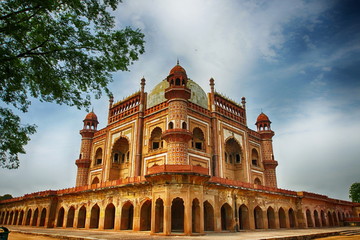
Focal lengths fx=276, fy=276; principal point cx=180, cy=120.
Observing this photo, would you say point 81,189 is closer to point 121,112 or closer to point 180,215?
point 180,215

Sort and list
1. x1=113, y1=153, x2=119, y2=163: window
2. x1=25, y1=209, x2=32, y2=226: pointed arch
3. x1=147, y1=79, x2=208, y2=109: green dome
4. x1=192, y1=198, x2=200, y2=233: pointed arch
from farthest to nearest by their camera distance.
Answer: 1. x1=147, y1=79, x2=208, y2=109: green dome
2. x1=113, y1=153, x2=119, y2=163: window
3. x1=25, y1=209, x2=32, y2=226: pointed arch
4. x1=192, y1=198, x2=200, y2=233: pointed arch

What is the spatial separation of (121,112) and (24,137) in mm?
19190

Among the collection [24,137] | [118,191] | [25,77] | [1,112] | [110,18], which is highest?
[110,18]

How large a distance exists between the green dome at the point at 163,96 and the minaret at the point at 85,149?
8.49m

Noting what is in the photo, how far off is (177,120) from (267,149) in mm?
15900

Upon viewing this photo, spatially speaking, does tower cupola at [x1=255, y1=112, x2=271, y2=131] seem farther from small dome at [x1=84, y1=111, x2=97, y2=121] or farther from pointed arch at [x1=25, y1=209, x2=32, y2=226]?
pointed arch at [x1=25, y1=209, x2=32, y2=226]

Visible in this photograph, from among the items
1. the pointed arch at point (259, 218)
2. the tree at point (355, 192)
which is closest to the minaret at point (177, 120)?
the pointed arch at point (259, 218)

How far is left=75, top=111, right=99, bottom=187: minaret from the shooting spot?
32094mm

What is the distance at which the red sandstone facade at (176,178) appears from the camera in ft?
53.0

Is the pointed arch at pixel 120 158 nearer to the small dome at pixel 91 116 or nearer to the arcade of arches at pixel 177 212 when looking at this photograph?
the arcade of arches at pixel 177 212

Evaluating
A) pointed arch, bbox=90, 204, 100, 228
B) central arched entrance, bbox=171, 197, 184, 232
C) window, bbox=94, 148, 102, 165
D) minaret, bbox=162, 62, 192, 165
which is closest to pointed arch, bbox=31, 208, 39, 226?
window, bbox=94, 148, 102, 165

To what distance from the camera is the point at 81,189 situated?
Answer: 74.8ft

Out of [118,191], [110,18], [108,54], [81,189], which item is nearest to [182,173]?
[118,191]

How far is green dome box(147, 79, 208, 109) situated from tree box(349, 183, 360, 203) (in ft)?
121
